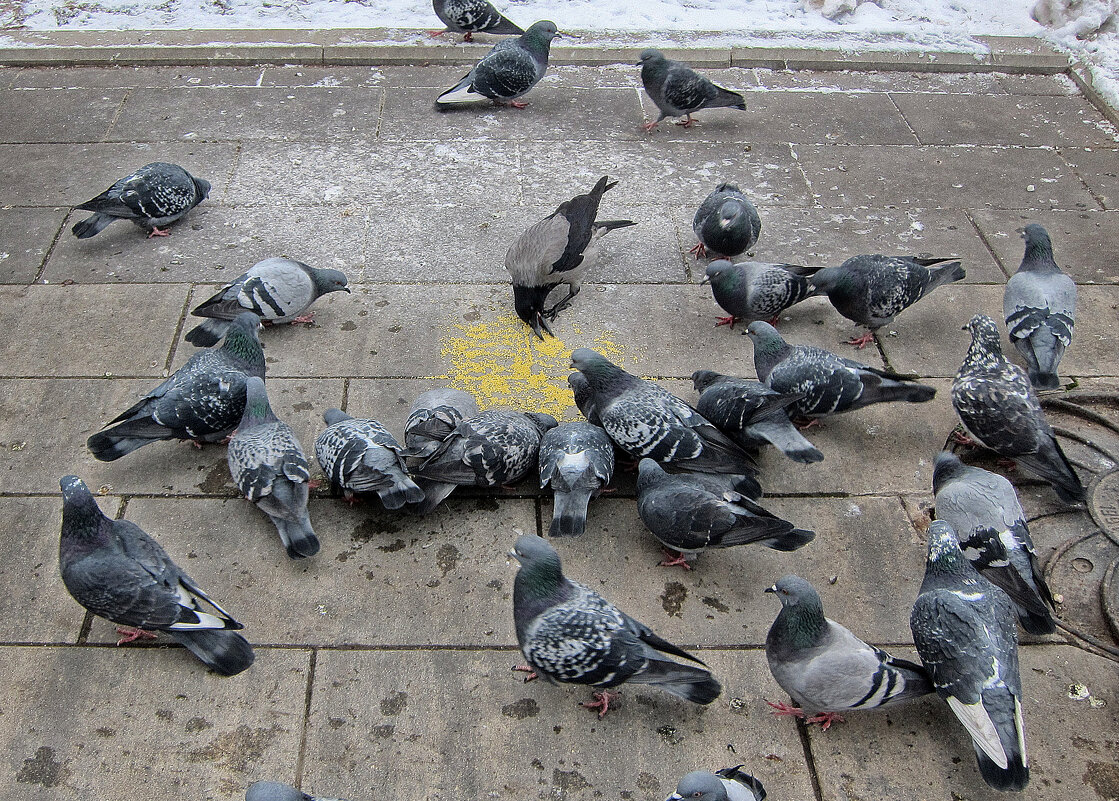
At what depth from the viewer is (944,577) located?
12.0ft

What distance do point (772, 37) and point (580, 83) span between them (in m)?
2.19

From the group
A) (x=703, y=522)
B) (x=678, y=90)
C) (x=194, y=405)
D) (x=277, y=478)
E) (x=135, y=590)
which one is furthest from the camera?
(x=678, y=90)

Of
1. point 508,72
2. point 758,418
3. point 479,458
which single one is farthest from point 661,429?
point 508,72

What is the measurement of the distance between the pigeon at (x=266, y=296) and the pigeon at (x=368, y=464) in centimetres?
134

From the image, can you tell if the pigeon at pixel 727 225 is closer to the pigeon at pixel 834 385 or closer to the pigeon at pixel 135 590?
the pigeon at pixel 834 385

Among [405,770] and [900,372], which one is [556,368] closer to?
[900,372]

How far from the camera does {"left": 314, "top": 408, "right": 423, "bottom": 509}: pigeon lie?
419cm

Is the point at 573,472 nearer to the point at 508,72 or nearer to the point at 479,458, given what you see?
the point at 479,458

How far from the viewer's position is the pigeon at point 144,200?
5.99 meters

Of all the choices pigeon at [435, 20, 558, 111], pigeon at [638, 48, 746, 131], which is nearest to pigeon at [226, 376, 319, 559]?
pigeon at [435, 20, 558, 111]

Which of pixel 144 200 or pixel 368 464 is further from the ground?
pixel 368 464

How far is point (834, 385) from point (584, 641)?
216 cm

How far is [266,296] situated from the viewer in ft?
17.4

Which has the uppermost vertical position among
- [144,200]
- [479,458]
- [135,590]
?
[479,458]
